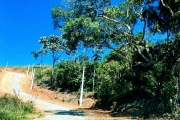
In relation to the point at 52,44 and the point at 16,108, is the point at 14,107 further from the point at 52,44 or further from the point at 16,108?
the point at 52,44

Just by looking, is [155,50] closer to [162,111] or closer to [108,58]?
[162,111]

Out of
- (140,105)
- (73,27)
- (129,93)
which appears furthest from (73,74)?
(73,27)

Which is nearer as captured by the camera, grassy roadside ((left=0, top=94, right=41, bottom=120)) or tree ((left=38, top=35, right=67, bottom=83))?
grassy roadside ((left=0, top=94, right=41, bottom=120))

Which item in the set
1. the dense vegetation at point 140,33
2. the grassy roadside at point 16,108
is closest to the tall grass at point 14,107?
the grassy roadside at point 16,108

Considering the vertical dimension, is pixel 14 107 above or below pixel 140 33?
below

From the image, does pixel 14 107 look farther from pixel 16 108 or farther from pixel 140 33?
pixel 140 33

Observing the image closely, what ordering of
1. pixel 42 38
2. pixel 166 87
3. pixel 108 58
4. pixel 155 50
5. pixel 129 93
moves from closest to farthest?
1. pixel 166 87
2. pixel 155 50
3. pixel 129 93
4. pixel 108 58
5. pixel 42 38

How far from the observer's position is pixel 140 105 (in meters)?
22.2

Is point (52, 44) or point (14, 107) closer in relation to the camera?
point (14, 107)

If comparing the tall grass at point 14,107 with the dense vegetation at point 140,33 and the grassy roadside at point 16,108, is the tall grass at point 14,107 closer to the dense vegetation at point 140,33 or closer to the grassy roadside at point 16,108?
the grassy roadside at point 16,108

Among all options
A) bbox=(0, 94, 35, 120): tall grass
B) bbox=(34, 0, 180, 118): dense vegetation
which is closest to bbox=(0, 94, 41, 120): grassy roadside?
bbox=(0, 94, 35, 120): tall grass

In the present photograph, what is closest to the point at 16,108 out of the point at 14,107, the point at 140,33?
the point at 14,107

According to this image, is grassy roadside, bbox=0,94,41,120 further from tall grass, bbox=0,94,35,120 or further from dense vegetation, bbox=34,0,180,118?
dense vegetation, bbox=34,0,180,118

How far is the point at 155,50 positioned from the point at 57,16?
726 cm
